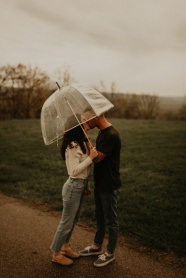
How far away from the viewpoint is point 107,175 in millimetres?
3322

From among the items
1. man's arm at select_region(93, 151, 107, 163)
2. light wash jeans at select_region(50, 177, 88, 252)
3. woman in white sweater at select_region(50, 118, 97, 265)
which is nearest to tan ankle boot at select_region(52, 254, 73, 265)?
woman in white sweater at select_region(50, 118, 97, 265)

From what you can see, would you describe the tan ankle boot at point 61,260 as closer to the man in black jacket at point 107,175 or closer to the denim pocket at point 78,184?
the man in black jacket at point 107,175

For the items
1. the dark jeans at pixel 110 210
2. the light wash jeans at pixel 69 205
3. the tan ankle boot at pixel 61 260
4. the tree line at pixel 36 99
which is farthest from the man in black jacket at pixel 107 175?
the tree line at pixel 36 99

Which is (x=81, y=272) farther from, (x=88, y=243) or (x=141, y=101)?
(x=141, y=101)

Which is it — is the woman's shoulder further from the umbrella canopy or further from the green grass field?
the green grass field

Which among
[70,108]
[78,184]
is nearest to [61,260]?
[78,184]

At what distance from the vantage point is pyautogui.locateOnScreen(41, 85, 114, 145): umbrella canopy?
3143 mm

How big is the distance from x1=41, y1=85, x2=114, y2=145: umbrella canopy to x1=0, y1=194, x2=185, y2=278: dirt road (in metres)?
1.70

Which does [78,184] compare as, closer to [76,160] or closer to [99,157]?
[76,160]

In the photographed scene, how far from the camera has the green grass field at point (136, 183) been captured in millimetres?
4469

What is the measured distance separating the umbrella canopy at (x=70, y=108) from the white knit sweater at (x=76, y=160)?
0.82 ft

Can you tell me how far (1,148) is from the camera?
11.0 metres

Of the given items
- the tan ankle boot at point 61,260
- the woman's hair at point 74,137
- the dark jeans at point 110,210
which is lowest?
the tan ankle boot at point 61,260

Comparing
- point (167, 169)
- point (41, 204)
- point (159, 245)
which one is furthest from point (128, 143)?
point (159, 245)
